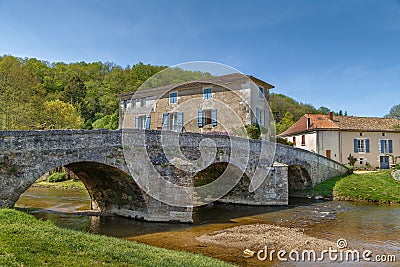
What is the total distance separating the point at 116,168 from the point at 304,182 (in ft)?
45.3

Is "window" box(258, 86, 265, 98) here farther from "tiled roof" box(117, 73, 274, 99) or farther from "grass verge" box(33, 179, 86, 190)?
"grass verge" box(33, 179, 86, 190)

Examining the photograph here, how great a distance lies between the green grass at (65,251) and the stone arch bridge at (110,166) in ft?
6.32

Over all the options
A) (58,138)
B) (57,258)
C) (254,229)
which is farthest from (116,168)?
(57,258)

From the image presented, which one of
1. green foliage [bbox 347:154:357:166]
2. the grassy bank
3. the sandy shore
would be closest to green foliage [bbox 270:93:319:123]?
green foliage [bbox 347:154:357:166]

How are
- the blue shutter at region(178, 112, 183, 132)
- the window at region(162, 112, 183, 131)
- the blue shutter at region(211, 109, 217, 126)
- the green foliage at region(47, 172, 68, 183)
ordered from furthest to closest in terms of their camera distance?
the green foliage at region(47, 172, 68, 183)
the window at region(162, 112, 183, 131)
the blue shutter at region(178, 112, 183, 132)
the blue shutter at region(211, 109, 217, 126)

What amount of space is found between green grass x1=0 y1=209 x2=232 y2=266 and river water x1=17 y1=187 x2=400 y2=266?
2546 mm

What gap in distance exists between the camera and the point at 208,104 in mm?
25406

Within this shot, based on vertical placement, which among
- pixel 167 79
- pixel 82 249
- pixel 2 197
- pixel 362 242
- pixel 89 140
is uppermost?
pixel 167 79

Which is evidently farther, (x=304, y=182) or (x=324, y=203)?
(x=304, y=182)

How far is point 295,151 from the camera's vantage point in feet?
64.8

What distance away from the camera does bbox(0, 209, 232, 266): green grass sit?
5.05 m

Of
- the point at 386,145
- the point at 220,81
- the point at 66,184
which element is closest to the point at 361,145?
the point at 386,145

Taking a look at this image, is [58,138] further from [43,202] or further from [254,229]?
[43,202]

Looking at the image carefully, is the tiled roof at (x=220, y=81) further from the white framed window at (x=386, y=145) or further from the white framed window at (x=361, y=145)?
the white framed window at (x=386, y=145)
